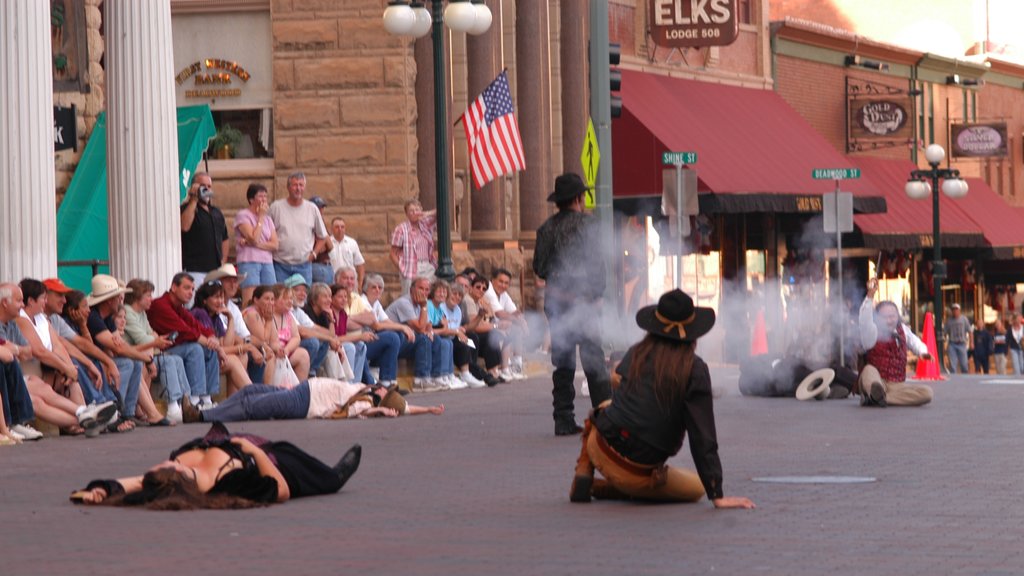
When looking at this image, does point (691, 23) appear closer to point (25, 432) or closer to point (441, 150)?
point (441, 150)

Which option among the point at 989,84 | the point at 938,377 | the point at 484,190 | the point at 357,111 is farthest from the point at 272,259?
the point at 989,84

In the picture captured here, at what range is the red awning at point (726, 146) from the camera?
36.7m

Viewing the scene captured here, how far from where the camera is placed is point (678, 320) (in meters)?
11.3

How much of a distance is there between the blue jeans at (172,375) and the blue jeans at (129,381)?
45cm

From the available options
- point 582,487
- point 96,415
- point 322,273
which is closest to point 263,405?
point 96,415

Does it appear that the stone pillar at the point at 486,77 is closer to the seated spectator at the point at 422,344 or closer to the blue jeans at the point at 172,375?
the seated spectator at the point at 422,344

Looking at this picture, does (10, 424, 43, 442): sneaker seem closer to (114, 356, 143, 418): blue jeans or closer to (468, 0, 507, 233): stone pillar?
(114, 356, 143, 418): blue jeans

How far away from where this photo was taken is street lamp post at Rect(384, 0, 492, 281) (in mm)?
24172

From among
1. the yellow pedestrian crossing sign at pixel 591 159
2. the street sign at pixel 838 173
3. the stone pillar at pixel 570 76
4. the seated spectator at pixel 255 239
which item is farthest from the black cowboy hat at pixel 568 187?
the stone pillar at pixel 570 76

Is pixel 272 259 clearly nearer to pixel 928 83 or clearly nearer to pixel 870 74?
pixel 870 74

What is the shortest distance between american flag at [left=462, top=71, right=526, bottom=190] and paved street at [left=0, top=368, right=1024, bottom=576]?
1101 cm

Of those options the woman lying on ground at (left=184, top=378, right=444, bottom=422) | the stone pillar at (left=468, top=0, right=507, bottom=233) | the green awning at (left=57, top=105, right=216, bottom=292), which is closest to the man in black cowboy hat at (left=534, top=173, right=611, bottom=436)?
the woman lying on ground at (left=184, top=378, right=444, bottom=422)

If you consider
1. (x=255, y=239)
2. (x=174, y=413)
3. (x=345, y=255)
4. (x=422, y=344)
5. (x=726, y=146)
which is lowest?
(x=174, y=413)

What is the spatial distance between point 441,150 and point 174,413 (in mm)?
6873
